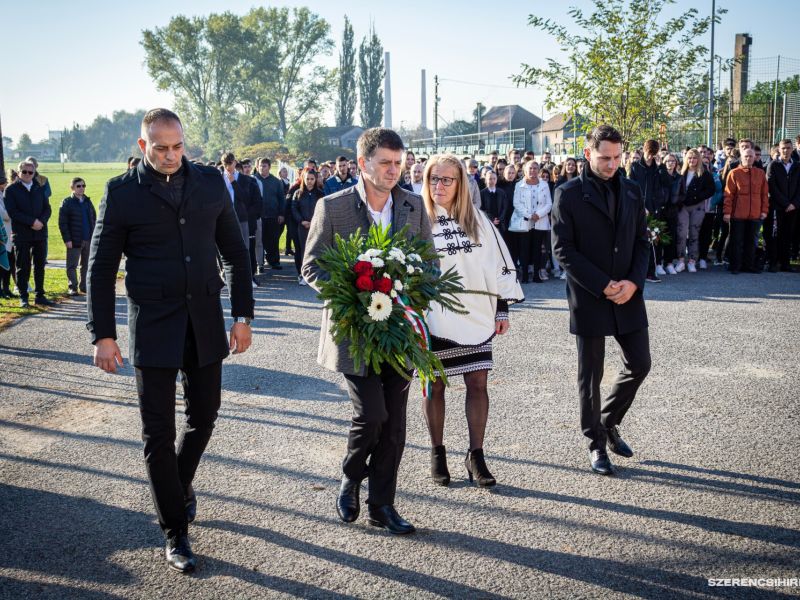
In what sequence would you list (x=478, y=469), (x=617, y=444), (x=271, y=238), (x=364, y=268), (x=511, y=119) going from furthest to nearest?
(x=511, y=119) → (x=271, y=238) → (x=617, y=444) → (x=478, y=469) → (x=364, y=268)

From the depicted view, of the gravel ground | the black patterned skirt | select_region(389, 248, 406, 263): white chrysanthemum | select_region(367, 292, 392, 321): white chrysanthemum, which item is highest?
select_region(389, 248, 406, 263): white chrysanthemum

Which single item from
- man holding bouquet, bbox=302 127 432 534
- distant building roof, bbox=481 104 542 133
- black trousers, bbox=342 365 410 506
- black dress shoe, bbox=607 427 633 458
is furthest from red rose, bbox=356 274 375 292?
distant building roof, bbox=481 104 542 133

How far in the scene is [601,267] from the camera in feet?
17.9

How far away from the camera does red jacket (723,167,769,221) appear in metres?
14.4

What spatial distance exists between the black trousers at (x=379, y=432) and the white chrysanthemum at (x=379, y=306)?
40 centimetres

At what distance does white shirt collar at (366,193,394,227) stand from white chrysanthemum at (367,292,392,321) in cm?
65

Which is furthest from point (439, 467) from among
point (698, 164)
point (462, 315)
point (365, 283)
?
point (698, 164)

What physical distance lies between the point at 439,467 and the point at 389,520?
2.59 feet

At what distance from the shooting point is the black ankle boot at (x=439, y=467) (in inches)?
203

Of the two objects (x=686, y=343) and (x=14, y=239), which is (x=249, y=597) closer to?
(x=686, y=343)

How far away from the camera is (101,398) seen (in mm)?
7391

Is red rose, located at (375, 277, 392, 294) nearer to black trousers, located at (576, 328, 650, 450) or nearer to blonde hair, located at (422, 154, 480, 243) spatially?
blonde hair, located at (422, 154, 480, 243)

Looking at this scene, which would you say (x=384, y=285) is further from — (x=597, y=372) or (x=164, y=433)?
(x=597, y=372)

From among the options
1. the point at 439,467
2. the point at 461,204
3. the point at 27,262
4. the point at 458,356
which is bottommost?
the point at 439,467
